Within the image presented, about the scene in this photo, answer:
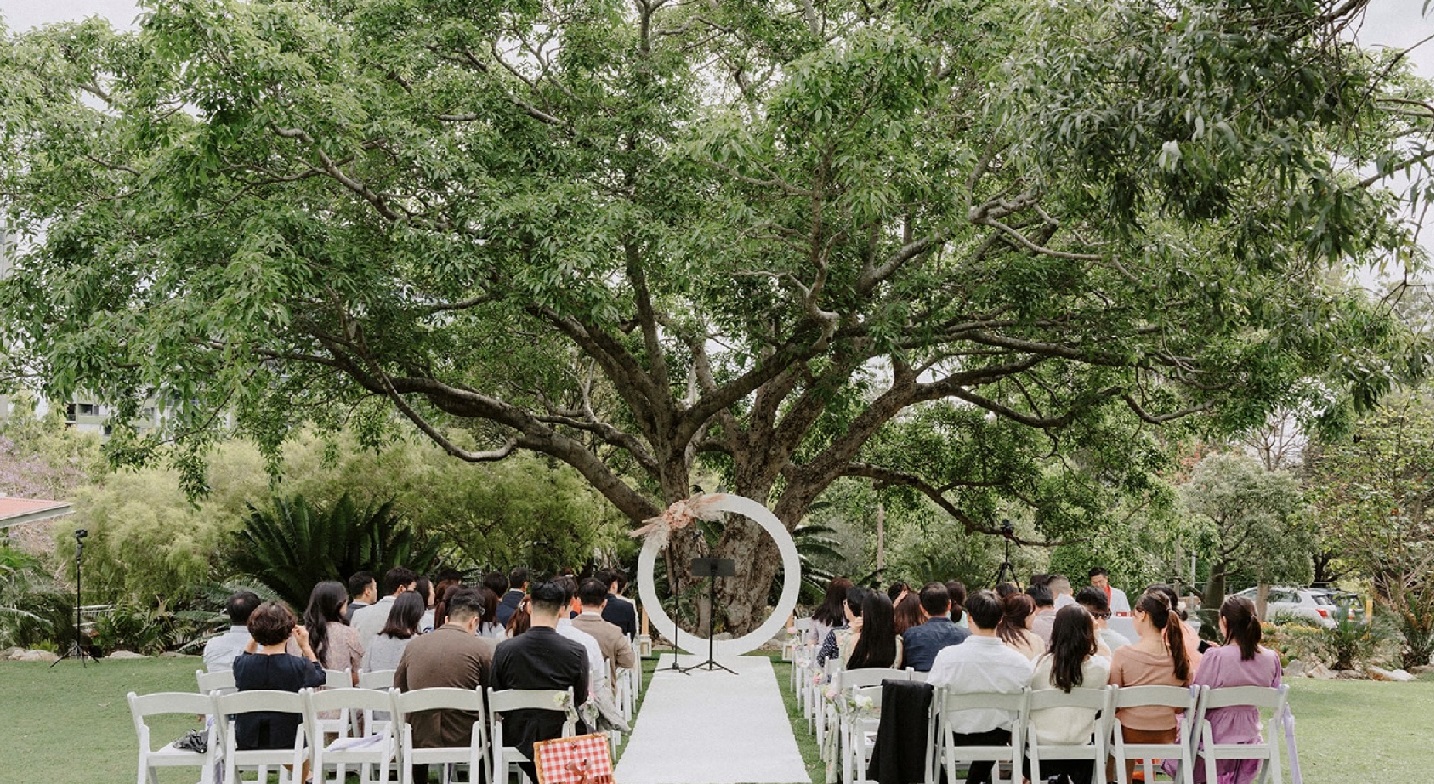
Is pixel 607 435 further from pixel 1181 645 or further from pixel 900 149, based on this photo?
pixel 1181 645

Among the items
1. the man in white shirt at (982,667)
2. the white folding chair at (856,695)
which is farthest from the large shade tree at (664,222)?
the white folding chair at (856,695)

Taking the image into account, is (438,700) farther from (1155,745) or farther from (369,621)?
(1155,745)

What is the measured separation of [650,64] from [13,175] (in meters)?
6.94

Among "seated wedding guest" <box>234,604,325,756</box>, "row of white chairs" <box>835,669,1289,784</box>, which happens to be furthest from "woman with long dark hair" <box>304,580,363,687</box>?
"row of white chairs" <box>835,669,1289,784</box>

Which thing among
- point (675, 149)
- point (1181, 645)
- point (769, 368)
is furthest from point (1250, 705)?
point (769, 368)

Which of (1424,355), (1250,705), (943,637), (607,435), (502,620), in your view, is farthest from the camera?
(607,435)

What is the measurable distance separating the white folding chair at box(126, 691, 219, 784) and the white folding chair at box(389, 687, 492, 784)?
90 cm

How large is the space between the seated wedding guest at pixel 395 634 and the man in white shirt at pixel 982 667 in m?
3.14

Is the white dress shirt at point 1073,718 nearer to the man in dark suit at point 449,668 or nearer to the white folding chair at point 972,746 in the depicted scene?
the white folding chair at point 972,746

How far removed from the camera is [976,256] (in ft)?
43.9

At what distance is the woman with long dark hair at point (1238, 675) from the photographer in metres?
6.22

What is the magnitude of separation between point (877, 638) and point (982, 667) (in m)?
1.25

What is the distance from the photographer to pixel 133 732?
959 centimetres

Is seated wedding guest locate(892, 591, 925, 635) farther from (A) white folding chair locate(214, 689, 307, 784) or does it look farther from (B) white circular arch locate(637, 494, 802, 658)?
(B) white circular arch locate(637, 494, 802, 658)
